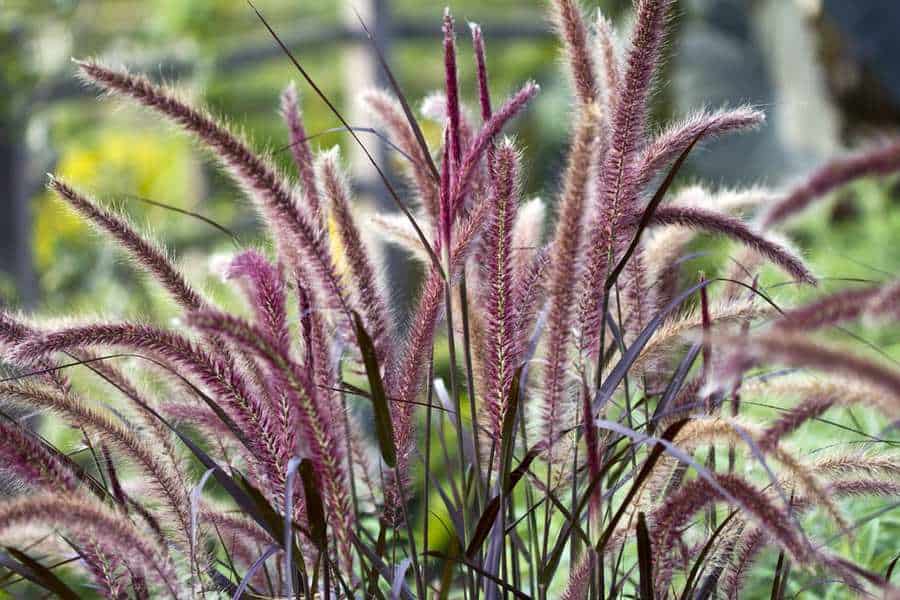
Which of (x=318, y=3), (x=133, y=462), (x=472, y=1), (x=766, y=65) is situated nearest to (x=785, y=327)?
(x=133, y=462)

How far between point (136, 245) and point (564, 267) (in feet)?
1.16

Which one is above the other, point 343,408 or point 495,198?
point 495,198

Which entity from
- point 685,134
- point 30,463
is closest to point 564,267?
point 685,134

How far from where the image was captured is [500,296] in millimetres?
930

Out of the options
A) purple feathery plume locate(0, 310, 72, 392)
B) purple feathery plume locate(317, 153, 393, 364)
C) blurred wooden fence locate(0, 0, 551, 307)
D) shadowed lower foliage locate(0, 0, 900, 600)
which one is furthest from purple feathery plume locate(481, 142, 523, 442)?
blurred wooden fence locate(0, 0, 551, 307)

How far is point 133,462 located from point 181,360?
0.44 feet

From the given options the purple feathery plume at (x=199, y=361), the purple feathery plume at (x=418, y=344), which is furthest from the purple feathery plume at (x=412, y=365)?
the purple feathery plume at (x=199, y=361)

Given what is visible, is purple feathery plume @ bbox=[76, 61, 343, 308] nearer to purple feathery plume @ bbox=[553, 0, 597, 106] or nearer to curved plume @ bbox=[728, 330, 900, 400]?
purple feathery plume @ bbox=[553, 0, 597, 106]

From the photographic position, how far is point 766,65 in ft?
20.2

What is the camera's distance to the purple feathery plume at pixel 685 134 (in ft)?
3.18

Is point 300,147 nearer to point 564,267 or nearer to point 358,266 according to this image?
point 358,266

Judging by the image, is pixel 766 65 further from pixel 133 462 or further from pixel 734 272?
pixel 133 462

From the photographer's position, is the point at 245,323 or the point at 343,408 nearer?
the point at 245,323

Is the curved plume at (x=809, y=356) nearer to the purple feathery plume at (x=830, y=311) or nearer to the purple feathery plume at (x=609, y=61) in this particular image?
the purple feathery plume at (x=830, y=311)
